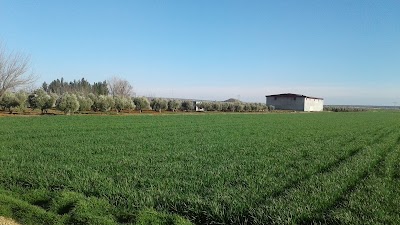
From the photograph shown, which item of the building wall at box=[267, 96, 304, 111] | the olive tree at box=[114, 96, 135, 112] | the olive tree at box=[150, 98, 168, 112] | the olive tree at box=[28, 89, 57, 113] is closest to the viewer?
the olive tree at box=[28, 89, 57, 113]

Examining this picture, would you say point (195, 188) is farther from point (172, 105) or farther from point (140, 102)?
point (172, 105)

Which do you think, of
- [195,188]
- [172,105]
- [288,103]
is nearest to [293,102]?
[288,103]

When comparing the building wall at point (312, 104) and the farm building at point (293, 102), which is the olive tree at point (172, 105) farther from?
the building wall at point (312, 104)

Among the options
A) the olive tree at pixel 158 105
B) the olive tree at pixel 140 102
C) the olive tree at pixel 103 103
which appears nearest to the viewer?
the olive tree at pixel 103 103

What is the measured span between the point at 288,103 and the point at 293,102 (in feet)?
6.73

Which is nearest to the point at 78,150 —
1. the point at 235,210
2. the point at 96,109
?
the point at 235,210

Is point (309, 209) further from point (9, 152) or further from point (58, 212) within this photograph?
point (9, 152)

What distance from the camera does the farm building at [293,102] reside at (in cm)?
13573

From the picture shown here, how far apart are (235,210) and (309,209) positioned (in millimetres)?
1491

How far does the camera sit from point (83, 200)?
7762 millimetres

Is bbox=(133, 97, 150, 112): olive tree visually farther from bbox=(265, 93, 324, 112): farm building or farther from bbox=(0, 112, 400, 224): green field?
bbox=(265, 93, 324, 112): farm building

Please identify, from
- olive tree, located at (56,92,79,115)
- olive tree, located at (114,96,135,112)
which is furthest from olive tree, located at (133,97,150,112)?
olive tree, located at (56,92,79,115)

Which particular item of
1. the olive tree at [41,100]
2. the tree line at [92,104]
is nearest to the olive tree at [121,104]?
the tree line at [92,104]

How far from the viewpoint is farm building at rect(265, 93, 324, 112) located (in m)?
136
